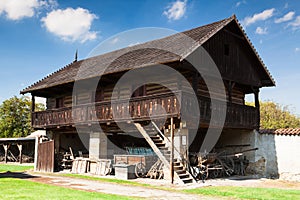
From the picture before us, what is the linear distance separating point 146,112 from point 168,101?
1.39 m

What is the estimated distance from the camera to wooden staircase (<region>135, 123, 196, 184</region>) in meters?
15.0

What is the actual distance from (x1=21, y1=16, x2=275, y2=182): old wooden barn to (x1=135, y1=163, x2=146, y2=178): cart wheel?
1.26 metres

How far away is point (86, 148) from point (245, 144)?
35.3 ft

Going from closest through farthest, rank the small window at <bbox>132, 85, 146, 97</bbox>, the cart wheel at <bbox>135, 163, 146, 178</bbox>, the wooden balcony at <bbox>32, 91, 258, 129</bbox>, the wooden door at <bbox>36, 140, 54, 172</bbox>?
the wooden balcony at <bbox>32, 91, 258, 129</bbox> < the cart wheel at <bbox>135, 163, 146, 178</bbox> < the small window at <bbox>132, 85, 146, 97</bbox> < the wooden door at <bbox>36, 140, 54, 172</bbox>

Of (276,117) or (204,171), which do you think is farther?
(276,117)

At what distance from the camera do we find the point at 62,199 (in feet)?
33.2

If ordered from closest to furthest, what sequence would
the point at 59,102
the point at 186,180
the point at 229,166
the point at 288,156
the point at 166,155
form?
the point at 186,180, the point at 166,155, the point at 288,156, the point at 229,166, the point at 59,102

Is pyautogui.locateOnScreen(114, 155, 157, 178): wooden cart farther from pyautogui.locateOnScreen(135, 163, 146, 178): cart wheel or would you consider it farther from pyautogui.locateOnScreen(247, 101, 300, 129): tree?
pyautogui.locateOnScreen(247, 101, 300, 129): tree

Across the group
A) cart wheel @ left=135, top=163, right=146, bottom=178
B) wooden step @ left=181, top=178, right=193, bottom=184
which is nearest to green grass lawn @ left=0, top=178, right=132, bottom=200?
wooden step @ left=181, top=178, right=193, bottom=184

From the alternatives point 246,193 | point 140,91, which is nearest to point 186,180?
point 246,193

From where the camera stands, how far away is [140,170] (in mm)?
16812

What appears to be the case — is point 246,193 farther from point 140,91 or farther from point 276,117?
point 276,117

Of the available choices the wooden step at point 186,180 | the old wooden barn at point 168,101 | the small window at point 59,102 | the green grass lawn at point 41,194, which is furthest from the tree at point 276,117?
the green grass lawn at point 41,194

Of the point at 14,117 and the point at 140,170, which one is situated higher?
the point at 14,117
